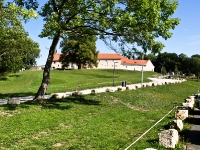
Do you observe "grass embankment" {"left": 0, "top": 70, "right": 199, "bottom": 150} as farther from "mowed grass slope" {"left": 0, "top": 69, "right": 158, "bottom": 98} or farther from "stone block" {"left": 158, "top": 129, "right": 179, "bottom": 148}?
"mowed grass slope" {"left": 0, "top": 69, "right": 158, "bottom": 98}

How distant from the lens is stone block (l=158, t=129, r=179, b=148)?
36.3ft

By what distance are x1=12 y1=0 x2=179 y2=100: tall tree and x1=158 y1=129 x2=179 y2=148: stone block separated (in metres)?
8.68

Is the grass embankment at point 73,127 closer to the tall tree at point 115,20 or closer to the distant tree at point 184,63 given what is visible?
the tall tree at point 115,20

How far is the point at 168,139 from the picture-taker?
11.1m

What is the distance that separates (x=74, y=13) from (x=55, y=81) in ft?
119

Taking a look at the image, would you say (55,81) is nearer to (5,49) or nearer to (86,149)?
(5,49)

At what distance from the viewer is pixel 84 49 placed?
9362 centimetres

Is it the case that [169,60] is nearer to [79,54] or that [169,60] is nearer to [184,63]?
[184,63]

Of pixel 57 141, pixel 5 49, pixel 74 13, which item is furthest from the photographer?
pixel 5 49

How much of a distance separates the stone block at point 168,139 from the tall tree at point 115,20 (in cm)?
868

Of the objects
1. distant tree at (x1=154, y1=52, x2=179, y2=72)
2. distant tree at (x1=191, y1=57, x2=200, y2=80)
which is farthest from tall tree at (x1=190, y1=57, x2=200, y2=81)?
distant tree at (x1=154, y1=52, x2=179, y2=72)

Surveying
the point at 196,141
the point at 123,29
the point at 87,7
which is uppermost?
the point at 87,7

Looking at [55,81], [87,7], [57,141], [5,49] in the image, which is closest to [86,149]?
[57,141]

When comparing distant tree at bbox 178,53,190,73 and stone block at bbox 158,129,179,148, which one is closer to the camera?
stone block at bbox 158,129,179,148
